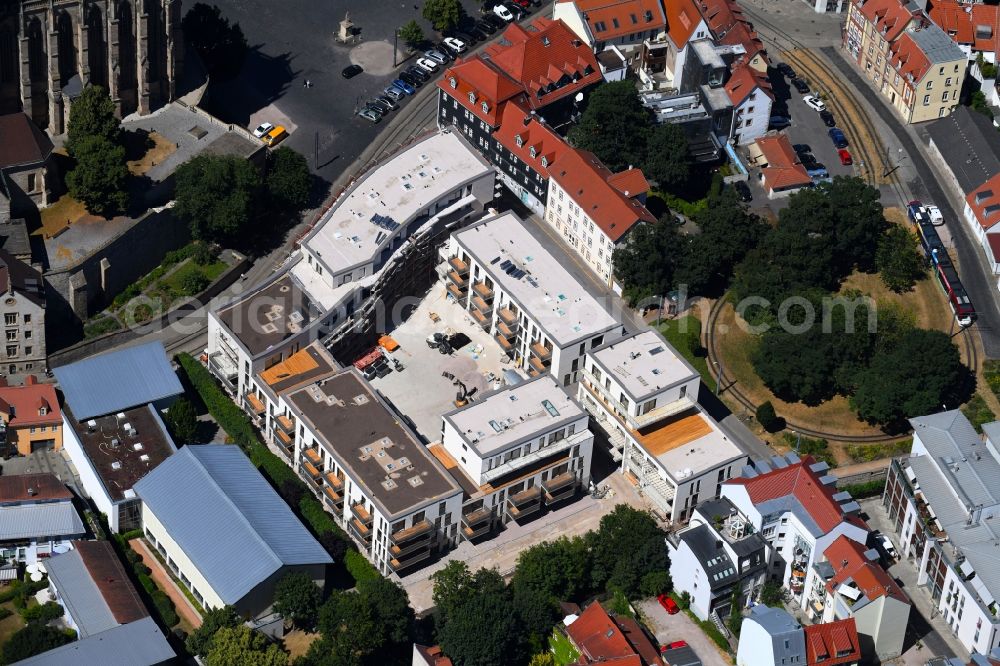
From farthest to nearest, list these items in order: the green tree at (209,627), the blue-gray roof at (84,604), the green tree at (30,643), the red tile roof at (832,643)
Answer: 1. the red tile roof at (832,643)
2. the blue-gray roof at (84,604)
3. the green tree at (209,627)
4. the green tree at (30,643)

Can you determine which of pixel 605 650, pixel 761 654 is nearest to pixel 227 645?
pixel 605 650

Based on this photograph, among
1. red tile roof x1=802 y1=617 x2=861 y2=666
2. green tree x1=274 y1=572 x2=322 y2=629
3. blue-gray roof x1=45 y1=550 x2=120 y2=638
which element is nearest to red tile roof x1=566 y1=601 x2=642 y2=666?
red tile roof x1=802 y1=617 x2=861 y2=666

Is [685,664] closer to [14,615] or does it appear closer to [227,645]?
[227,645]

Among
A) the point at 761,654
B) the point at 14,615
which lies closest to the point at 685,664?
the point at 761,654

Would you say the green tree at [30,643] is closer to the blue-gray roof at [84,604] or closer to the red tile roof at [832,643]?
the blue-gray roof at [84,604]

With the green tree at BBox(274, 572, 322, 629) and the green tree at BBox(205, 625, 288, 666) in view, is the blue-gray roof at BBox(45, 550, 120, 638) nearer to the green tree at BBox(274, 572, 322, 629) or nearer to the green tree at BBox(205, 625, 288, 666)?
the green tree at BBox(205, 625, 288, 666)

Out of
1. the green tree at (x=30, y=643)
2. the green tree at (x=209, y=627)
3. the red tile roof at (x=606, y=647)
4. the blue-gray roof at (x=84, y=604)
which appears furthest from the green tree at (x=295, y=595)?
the red tile roof at (x=606, y=647)
